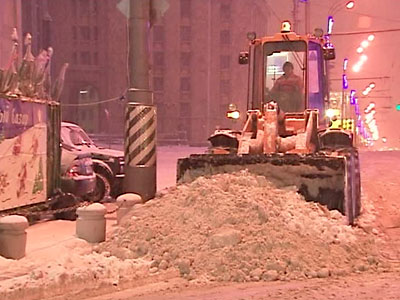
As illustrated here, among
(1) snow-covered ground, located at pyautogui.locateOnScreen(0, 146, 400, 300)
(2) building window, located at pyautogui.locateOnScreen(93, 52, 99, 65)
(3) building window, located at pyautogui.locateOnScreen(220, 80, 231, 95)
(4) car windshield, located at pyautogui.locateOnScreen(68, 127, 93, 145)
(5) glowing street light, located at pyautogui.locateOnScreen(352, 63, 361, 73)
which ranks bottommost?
(1) snow-covered ground, located at pyautogui.locateOnScreen(0, 146, 400, 300)

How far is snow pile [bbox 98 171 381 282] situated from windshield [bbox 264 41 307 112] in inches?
130

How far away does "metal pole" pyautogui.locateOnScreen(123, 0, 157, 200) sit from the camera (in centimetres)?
1070

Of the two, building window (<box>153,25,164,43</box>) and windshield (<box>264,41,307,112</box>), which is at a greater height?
building window (<box>153,25,164,43</box>)

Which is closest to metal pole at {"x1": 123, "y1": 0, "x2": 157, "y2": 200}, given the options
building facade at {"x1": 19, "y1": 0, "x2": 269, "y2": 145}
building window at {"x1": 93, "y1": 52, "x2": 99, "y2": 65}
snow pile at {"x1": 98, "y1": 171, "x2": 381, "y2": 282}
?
snow pile at {"x1": 98, "y1": 171, "x2": 381, "y2": 282}

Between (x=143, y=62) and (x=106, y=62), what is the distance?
4817 centimetres

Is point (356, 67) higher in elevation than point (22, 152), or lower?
higher

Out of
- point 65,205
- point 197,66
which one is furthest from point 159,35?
point 65,205

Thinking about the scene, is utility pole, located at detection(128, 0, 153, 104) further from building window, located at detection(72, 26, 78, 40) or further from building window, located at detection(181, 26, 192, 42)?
building window, located at detection(181, 26, 192, 42)

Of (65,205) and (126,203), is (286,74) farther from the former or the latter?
(65,205)

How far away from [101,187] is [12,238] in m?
6.75

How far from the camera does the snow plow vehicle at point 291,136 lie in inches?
354

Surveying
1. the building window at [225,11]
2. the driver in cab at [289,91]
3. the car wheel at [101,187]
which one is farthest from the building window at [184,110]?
the driver in cab at [289,91]

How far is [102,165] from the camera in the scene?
14.6 metres

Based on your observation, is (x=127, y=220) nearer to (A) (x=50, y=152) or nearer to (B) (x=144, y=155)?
(B) (x=144, y=155)
